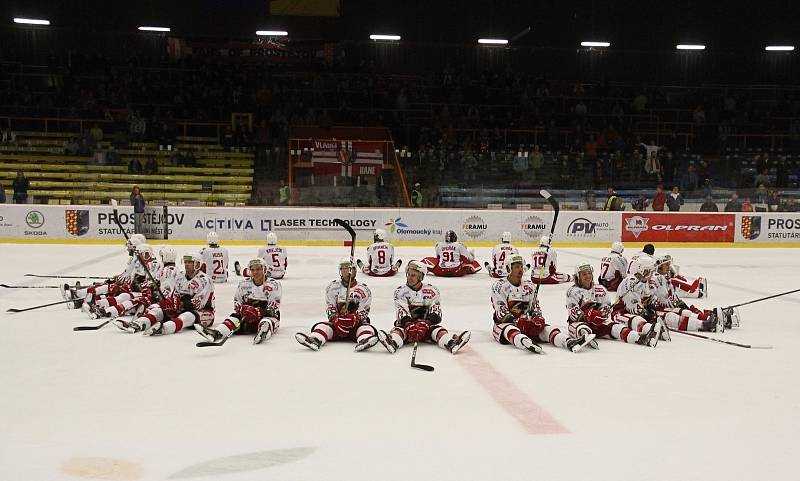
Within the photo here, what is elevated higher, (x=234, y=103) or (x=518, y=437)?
(x=234, y=103)

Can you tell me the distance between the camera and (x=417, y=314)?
23.0 ft

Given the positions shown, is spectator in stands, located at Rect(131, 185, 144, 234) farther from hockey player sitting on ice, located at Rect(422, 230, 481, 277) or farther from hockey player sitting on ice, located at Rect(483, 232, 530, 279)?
hockey player sitting on ice, located at Rect(483, 232, 530, 279)

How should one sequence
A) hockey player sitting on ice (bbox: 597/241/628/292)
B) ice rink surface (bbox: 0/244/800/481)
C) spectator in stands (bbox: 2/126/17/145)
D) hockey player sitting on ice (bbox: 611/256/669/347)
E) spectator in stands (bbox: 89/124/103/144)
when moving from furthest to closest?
spectator in stands (bbox: 89/124/103/144) < spectator in stands (bbox: 2/126/17/145) < hockey player sitting on ice (bbox: 597/241/628/292) < hockey player sitting on ice (bbox: 611/256/669/347) < ice rink surface (bbox: 0/244/800/481)

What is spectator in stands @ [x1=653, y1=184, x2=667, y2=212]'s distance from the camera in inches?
755

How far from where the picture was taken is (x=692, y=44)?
27.1m

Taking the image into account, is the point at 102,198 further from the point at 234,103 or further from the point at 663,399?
the point at 663,399

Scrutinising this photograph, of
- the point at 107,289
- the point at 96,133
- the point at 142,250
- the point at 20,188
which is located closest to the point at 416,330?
the point at 142,250

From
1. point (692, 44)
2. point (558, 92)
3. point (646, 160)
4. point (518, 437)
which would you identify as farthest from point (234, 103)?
point (518, 437)

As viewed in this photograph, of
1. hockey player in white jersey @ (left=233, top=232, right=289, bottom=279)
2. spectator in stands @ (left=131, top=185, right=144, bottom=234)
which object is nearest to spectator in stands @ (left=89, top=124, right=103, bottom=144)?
spectator in stands @ (left=131, top=185, right=144, bottom=234)

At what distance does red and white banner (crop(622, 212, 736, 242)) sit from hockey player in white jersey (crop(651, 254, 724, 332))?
36.8ft

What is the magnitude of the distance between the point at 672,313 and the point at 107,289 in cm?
643

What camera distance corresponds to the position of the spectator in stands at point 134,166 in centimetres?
2016

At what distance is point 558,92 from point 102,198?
53.5 feet

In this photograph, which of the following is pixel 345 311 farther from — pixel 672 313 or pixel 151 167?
pixel 151 167
